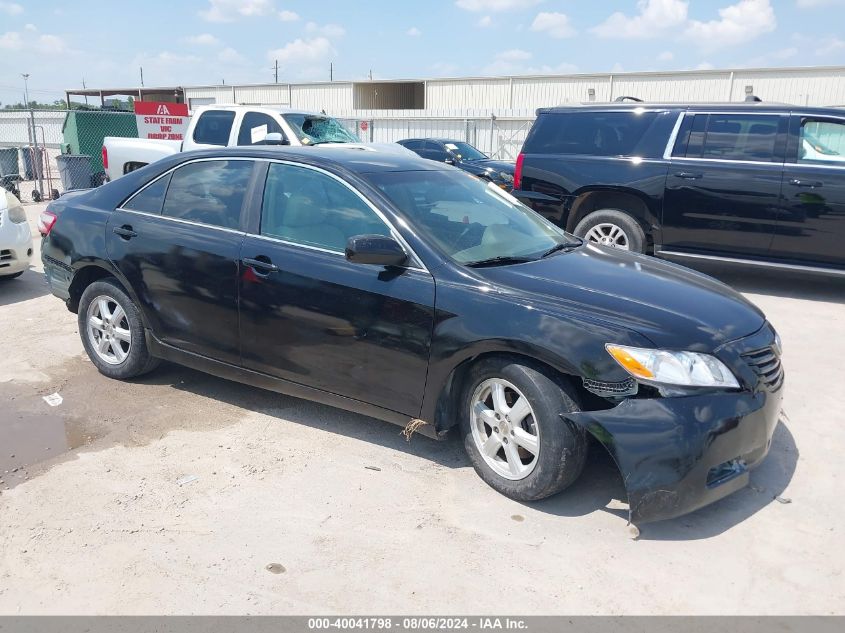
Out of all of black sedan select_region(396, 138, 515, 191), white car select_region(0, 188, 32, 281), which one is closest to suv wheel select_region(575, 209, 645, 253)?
white car select_region(0, 188, 32, 281)

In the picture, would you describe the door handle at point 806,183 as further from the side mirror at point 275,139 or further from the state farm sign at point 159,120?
the state farm sign at point 159,120

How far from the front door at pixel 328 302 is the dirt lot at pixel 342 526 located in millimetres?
485

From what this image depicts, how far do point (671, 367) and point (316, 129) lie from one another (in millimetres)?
9288

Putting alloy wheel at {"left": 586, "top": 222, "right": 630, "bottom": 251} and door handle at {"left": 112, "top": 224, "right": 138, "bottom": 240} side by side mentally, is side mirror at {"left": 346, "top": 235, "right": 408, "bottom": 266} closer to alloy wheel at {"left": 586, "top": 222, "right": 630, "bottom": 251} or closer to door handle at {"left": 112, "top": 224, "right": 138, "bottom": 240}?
door handle at {"left": 112, "top": 224, "right": 138, "bottom": 240}

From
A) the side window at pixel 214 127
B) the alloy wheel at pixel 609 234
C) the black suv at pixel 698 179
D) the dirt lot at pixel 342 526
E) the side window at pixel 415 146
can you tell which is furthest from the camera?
the side window at pixel 415 146

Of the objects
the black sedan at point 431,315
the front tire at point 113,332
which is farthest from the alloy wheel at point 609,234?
the front tire at point 113,332

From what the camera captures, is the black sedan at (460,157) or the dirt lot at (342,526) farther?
the black sedan at (460,157)

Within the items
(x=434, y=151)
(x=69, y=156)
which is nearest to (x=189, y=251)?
(x=69, y=156)

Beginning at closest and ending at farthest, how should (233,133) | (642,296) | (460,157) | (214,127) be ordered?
(642,296), (233,133), (214,127), (460,157)

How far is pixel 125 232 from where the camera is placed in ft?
15.7

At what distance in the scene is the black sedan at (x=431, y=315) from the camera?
321 cm

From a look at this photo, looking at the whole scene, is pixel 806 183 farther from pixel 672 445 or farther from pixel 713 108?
pixel 672 445

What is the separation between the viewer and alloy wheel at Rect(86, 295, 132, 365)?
196 inches

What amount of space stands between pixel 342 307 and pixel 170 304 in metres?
1.40
